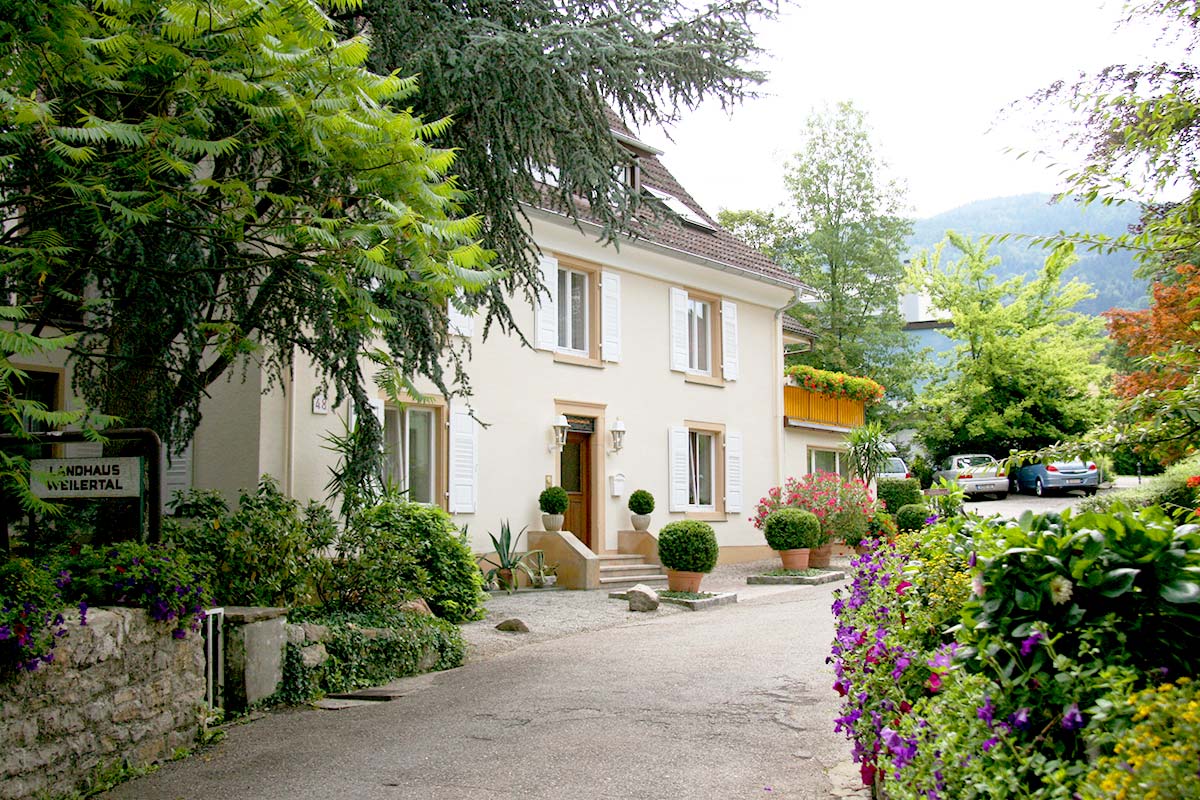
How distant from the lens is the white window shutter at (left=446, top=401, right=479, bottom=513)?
589 inches

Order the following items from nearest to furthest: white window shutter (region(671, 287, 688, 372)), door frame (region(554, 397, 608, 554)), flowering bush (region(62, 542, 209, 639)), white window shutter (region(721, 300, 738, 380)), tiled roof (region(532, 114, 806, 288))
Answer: flowering bush (region(62, 542, 209, 639))
door frame (region(554, 397, 608, 554))
white window shutter (region(671, 287, 688, 372))
tiled roof (region(532, 114, 806, 288))
white window shutter (region(721, 300, 738, 380))

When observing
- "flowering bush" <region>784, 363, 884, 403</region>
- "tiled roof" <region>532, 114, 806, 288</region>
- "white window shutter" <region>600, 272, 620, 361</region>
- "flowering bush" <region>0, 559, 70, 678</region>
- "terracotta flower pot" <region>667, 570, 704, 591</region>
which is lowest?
"terracotta flower pot" <region>667, 570, 704, 591</region>

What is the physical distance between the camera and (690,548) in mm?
14359

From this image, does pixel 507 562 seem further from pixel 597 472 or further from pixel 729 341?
pixel 729 341

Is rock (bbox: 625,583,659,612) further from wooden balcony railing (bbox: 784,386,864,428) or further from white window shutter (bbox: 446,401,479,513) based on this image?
wooden balcony railing (bbox: 784,386,864,428)

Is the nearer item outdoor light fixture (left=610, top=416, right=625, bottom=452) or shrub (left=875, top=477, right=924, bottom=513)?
outdoor light fixture (left=610, top=416, right=625, bottom=452)

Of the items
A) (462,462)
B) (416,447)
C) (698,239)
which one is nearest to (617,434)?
(462,462)

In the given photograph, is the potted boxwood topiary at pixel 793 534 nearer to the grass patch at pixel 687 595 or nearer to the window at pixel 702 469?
the window at pixel 702 469

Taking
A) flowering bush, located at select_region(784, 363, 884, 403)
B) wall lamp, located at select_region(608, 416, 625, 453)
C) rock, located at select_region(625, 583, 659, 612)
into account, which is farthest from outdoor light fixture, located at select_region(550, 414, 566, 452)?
flowering bush, located at select_region(784, 363, 884, 403)

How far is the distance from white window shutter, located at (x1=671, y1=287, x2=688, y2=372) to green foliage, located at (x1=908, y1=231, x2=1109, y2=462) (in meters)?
18.8

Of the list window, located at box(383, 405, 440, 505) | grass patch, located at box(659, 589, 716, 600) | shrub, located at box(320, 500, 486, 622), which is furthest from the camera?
window, located at box(383, 405, 440, 505)

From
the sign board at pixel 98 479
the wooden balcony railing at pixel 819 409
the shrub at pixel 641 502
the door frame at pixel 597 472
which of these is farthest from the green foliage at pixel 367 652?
the wooden balcony railing at pixel 819 409

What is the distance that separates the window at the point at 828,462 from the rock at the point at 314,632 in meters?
17.8

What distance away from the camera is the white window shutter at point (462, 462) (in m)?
15.0
